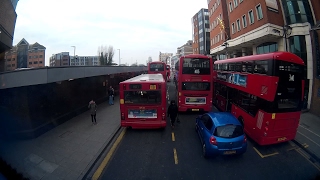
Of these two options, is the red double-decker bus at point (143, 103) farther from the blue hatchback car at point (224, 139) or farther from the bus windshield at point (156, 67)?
the bus windshield at point (156, 67)

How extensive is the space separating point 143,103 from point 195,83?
4759 millimetres

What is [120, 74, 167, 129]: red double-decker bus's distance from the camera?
8273 millimetres

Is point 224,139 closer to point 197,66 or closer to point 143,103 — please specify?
point 143,103

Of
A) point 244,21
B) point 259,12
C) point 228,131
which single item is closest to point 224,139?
point 228,131

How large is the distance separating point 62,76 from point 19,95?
1.92m

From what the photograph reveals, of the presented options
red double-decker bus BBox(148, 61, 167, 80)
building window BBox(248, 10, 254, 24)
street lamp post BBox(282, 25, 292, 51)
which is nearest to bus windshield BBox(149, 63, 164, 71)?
red double-decker bus BBox(148, 61, 167, 80)

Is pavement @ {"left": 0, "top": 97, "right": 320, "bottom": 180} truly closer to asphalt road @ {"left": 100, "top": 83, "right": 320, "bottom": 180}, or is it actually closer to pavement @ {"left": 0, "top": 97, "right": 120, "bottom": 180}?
pavement @ {"left": 0, "top": 97, "right": 120, "bottom": 180}

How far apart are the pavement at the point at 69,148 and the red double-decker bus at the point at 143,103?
1323 millimetres

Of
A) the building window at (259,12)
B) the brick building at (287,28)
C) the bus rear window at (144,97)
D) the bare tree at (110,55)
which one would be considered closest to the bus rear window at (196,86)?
the bus rear window at (144,97)

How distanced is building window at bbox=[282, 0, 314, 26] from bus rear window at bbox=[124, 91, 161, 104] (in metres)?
13.6

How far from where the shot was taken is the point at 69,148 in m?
6.75

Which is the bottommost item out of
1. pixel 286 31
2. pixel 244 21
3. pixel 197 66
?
pixel 197 66

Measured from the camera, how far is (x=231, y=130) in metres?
5.98

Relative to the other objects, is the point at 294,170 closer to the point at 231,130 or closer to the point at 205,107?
the point at 231,130
